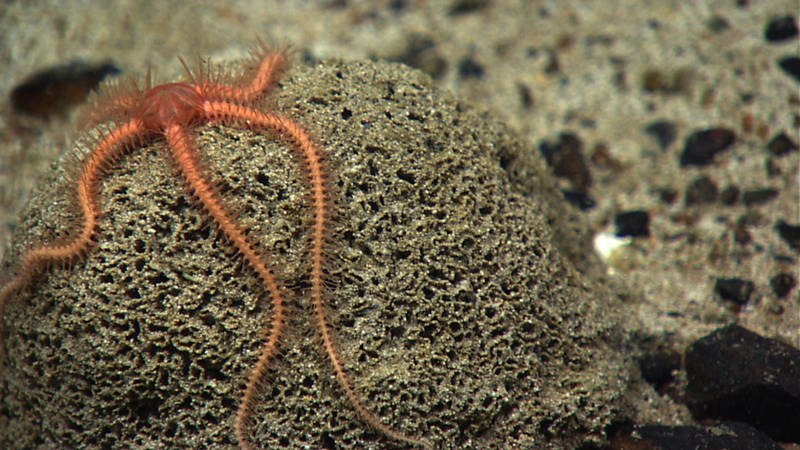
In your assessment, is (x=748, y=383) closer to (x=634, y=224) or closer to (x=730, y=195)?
(x=634, y=224)

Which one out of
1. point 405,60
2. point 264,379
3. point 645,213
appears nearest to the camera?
point 264,379

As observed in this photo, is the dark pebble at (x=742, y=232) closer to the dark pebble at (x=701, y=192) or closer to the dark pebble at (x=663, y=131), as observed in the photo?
the dark pebble at (x=701, y=192)

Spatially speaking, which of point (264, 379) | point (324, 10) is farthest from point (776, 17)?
point (264, 379)

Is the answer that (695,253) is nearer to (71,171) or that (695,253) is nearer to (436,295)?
(436,295)

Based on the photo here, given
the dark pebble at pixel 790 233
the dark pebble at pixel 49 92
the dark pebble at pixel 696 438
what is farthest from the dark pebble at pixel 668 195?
the dark pebble at pixel 49 92

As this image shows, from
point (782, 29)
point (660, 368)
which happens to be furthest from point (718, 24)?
point (660, 368)
